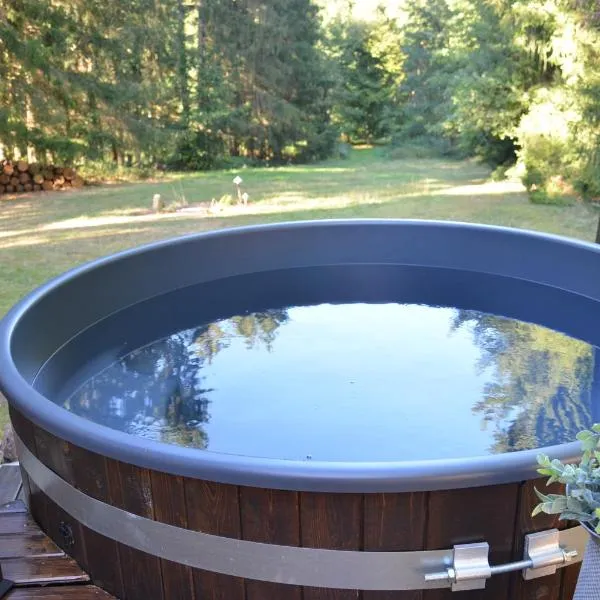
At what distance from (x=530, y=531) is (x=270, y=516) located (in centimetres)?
66

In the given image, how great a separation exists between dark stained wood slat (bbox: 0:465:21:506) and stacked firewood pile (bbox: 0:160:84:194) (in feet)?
29.9

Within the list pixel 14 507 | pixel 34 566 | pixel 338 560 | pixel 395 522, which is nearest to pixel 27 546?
pixel 34 566

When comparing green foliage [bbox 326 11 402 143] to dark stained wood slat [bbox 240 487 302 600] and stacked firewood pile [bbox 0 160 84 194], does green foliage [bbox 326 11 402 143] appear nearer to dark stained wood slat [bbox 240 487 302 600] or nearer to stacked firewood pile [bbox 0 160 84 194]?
stacked firewood pile [bbox 0 160 84 194]

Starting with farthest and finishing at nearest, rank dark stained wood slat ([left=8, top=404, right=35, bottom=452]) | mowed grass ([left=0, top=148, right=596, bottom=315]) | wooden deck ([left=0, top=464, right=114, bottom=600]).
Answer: mowed grass ([left=0, top=148, right=596, bottom=315])
dark stained wood slat ([left=8, top=404, right=35, bottom=452])
wooden deck ([left=0, top=464, right=114, bottom=600])

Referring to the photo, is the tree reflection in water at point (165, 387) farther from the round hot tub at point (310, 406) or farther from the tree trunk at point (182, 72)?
the tree trunk at point (182, 72)

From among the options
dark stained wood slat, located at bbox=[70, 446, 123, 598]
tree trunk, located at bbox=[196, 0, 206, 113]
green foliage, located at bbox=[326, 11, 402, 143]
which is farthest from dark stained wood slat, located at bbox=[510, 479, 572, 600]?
green foliage, located at bbox=[326, 11, 402, 143]

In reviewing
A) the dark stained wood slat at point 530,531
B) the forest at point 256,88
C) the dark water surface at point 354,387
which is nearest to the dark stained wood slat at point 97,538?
the dark water surface at point 354,387

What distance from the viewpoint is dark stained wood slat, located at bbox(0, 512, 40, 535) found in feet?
7.50

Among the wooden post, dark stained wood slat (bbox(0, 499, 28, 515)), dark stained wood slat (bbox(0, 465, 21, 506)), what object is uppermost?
the wooden post

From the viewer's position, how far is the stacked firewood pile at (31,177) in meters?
10.8

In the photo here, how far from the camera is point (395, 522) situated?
1652 mm

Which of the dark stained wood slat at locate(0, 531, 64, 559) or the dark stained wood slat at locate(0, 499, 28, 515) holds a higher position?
the dark stained wood slat at locate(0, 531, 64, 559)

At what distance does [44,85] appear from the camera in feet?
34.9

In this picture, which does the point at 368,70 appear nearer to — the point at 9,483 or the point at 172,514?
the point at 9,483
